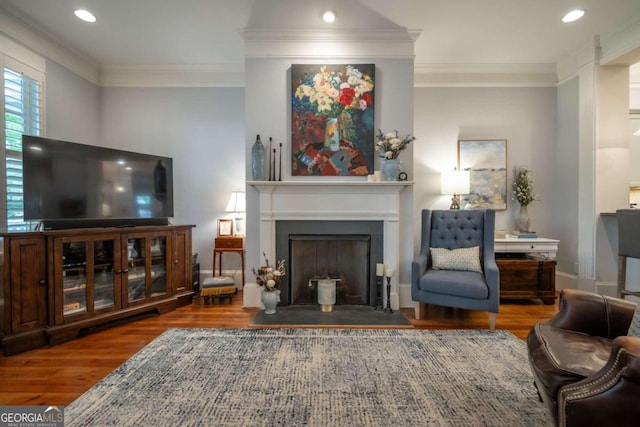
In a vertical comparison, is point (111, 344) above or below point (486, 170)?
below

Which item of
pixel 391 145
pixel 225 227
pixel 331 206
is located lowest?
pixel 225 227

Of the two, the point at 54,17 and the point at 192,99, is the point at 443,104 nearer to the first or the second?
the point at 192,99

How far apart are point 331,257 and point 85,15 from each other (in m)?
3.37

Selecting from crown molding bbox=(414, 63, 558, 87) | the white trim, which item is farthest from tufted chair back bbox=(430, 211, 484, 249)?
the white trim

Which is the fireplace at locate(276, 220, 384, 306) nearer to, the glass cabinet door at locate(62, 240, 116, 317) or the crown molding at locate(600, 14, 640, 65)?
the glass cabinet door at locate(62, 240, 116, 317)

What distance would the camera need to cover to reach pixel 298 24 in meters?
2.98

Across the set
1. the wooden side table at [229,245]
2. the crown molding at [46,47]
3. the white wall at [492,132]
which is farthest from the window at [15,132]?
the white wall at [492,132]

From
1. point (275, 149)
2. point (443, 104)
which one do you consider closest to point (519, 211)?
point (443, 104)

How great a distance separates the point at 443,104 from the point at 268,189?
8.50 feet

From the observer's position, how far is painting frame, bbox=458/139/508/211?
3.87 m

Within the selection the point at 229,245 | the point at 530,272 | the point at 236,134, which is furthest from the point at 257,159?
the point at 530,272

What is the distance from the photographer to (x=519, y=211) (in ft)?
12.7

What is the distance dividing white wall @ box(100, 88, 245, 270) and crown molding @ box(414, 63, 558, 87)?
2442 millimetres

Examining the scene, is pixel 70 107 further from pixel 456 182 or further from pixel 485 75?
pixel 485 75
